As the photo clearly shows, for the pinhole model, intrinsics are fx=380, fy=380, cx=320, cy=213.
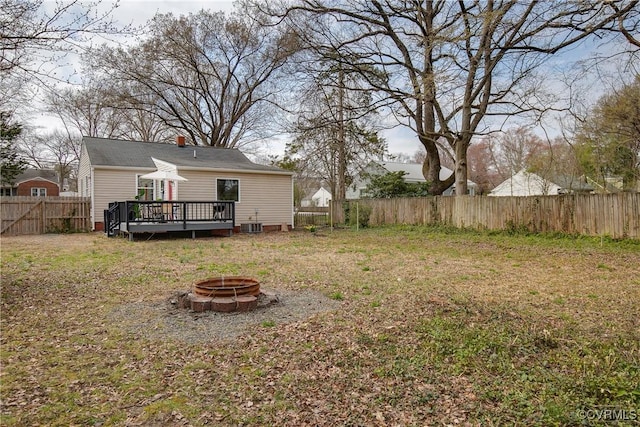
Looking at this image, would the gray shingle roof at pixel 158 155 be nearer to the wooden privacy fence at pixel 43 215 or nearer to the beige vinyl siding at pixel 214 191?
the beige vinyl siding at pixel 214 191

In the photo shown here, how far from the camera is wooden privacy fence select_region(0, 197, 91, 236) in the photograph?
576 inches

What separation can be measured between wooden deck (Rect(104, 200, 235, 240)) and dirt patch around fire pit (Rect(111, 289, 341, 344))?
8.15 m

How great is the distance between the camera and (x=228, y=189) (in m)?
15.8

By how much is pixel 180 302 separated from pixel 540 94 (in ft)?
43.6

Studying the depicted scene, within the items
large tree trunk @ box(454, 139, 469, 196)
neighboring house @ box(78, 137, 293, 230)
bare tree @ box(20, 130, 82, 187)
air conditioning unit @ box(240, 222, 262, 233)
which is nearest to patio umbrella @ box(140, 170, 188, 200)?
neighboring house @ box(78, 137, 293, 230)

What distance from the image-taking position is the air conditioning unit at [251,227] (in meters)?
16.1

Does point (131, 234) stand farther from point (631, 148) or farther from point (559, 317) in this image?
point (631, 148)

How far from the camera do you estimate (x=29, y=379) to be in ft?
9.39

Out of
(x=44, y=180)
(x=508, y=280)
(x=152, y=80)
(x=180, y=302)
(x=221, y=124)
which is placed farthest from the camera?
(x=44, y=180)

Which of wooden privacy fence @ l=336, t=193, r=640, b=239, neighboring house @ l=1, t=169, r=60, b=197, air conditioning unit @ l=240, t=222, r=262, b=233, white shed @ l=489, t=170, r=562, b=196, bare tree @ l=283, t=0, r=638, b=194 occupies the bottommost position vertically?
air conditioning unit @ l=240, t=222, r=262, b=233

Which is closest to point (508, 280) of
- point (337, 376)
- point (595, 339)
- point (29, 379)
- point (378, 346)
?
point (595, 339)

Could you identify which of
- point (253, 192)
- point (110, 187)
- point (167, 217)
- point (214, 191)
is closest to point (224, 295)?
point (167, 217)

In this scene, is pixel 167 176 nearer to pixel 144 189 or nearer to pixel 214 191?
pixel 214 191

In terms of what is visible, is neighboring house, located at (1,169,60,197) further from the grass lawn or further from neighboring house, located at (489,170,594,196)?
neighboring house, located at (489,170,594,196)
